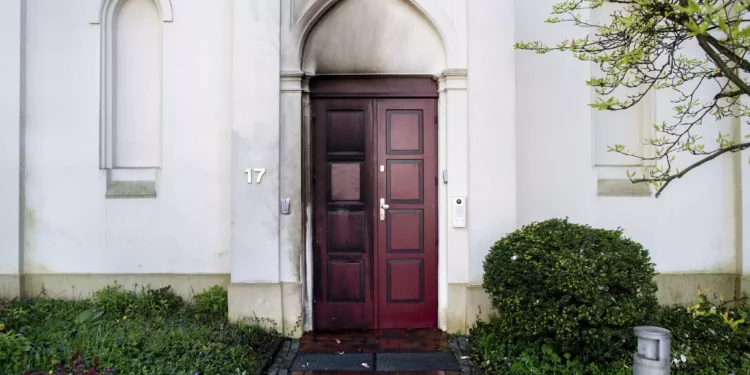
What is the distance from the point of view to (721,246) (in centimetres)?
625

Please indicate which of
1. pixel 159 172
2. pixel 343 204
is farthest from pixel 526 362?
pixel 159 172

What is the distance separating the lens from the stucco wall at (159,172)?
6129 millimetres

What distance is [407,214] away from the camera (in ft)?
19.6

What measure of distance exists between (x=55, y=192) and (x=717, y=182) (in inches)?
329

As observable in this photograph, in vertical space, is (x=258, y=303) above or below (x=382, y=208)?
below

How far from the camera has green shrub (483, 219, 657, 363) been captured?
431 centimetres

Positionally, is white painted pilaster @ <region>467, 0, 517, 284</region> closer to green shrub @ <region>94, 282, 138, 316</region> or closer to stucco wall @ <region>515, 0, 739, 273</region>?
stucco wall @ <region>515, 0, 739, 273</region>

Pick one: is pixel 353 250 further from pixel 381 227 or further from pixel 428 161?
pixel 428 161

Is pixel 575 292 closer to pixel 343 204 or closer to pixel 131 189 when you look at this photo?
pixel 343 204

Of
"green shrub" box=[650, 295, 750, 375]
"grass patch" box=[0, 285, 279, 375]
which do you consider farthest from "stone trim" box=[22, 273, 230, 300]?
"green shrub" box=[650, 295, 750, 375]

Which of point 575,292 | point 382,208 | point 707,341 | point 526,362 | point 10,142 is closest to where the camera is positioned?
point 575,292

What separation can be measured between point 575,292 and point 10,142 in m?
6.67

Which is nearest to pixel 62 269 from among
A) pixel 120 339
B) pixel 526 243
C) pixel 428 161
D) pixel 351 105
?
pixel 120 339

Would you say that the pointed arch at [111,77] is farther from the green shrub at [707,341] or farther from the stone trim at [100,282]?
the green shrub at [707,341]
